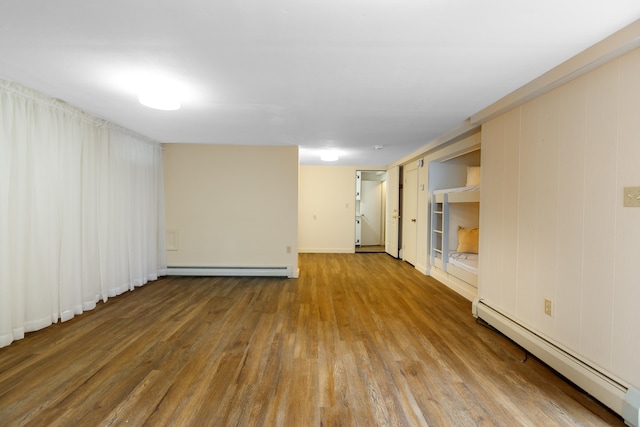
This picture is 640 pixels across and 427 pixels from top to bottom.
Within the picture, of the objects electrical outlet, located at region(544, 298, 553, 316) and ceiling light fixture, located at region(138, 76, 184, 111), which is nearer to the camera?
electrical outlet, located at region(544, 298, 553, 316)

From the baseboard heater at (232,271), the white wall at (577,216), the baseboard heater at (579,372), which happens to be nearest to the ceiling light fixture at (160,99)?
the baseboard heater at (232,271)

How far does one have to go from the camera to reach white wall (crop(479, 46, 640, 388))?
1628 mm

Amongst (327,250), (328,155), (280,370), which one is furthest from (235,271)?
(280,370)

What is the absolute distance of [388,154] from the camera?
17.7 feet

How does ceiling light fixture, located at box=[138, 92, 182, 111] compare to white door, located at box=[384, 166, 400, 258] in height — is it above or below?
above

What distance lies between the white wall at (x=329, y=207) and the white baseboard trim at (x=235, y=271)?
2.39 m

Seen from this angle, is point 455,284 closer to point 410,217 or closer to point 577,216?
point 410,217

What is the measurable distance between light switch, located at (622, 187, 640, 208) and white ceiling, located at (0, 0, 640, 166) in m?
0.88

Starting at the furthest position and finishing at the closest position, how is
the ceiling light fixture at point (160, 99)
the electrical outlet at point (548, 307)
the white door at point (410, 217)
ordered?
the white door at point (410, 217), the ceiling light fixture at point (160, 99), the electrical outlet at point (548, 307)

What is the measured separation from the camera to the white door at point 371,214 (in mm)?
8195

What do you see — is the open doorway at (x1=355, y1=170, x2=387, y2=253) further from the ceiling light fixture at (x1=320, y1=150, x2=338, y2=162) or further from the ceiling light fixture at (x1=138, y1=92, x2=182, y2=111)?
the ceiling light fixture at (x1=138, y1=92, x2=182, y2=111)

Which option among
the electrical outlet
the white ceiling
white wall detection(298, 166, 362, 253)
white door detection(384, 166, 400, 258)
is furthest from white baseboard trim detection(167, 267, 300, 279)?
the electrical outlet

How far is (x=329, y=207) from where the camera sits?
711cm

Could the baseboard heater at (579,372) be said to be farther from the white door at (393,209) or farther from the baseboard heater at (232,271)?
the white door at (393,209)
